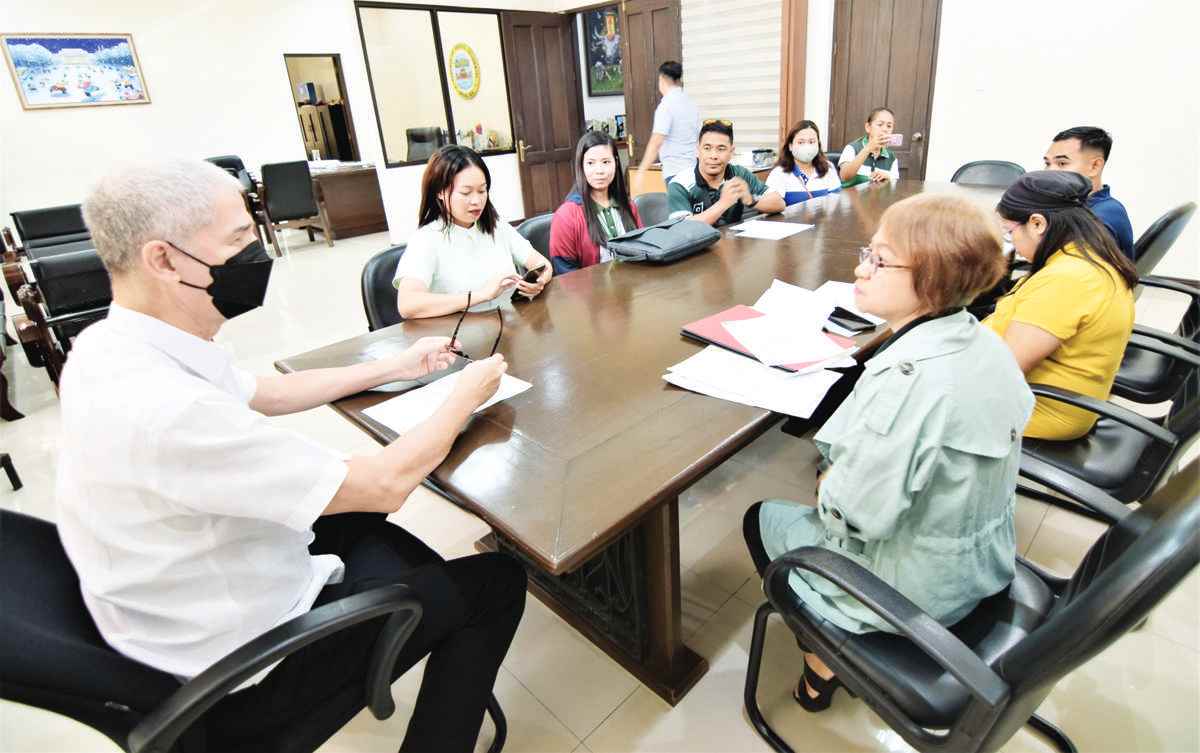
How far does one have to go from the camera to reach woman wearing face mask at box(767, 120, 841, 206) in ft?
11.4

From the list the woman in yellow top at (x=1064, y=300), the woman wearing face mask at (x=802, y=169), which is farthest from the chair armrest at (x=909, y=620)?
the woman wearing face mask at (x=802, y=169)

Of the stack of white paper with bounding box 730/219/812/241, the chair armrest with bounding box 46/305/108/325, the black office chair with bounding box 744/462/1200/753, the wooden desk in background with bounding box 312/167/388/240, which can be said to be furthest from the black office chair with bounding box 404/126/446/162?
the black office chair with bounding box 744/462/1200/753

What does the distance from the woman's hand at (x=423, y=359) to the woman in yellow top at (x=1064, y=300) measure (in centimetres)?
138

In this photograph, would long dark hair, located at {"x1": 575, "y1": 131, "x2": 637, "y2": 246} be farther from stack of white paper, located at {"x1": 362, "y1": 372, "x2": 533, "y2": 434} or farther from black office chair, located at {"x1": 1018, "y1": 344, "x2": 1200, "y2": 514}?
black office chair, located at {"x1": 1018, "y1": 344, "x2": 1200, "y2": 514}

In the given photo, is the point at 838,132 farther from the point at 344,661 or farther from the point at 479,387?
the point at 344,661

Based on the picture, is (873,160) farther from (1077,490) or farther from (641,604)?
(641,604)

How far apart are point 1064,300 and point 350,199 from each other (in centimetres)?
730

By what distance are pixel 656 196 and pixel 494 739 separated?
246 centimetres

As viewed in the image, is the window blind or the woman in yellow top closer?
the woman in yellow top

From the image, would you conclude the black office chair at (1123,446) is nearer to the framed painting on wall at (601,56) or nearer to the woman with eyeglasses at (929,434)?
the woman with eyeglasses at (929,434)

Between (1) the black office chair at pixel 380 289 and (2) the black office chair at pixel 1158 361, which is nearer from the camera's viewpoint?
(2) the black office chair at pixel 1158 361

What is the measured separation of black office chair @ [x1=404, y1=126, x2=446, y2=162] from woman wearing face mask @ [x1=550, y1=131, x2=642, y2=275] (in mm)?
4871

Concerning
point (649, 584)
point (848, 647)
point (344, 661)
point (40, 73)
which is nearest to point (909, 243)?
point (848, 647)

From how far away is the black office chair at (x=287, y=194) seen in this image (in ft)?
20.1
